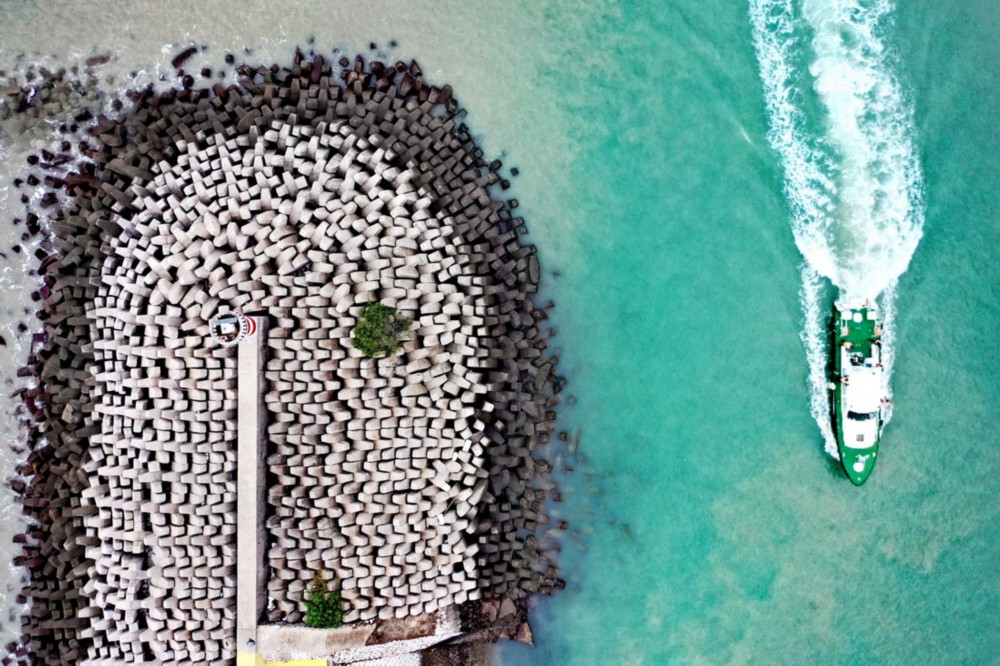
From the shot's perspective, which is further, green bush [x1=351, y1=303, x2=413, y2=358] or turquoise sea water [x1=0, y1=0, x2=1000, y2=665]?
turquoise sea water [x1=0, y1=0, x2=1000, y2=665]

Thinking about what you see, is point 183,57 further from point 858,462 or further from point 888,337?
point 858,462

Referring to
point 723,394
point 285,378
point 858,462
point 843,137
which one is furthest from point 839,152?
→ point 285,378

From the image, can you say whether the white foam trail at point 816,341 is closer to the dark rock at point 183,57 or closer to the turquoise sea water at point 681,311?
the turquoise sea water at point 681,311

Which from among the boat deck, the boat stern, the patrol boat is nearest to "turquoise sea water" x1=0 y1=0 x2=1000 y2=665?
the boat stern

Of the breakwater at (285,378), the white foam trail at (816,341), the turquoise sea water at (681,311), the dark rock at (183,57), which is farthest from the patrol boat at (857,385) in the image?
the dark rock at (183,57)

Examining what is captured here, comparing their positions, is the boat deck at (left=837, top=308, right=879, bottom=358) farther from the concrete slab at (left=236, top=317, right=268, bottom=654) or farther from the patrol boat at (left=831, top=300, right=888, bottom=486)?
the concrete slab at (left=236, top=317, right=268, bottom=654)

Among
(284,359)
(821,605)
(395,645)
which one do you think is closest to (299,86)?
(284,359)
